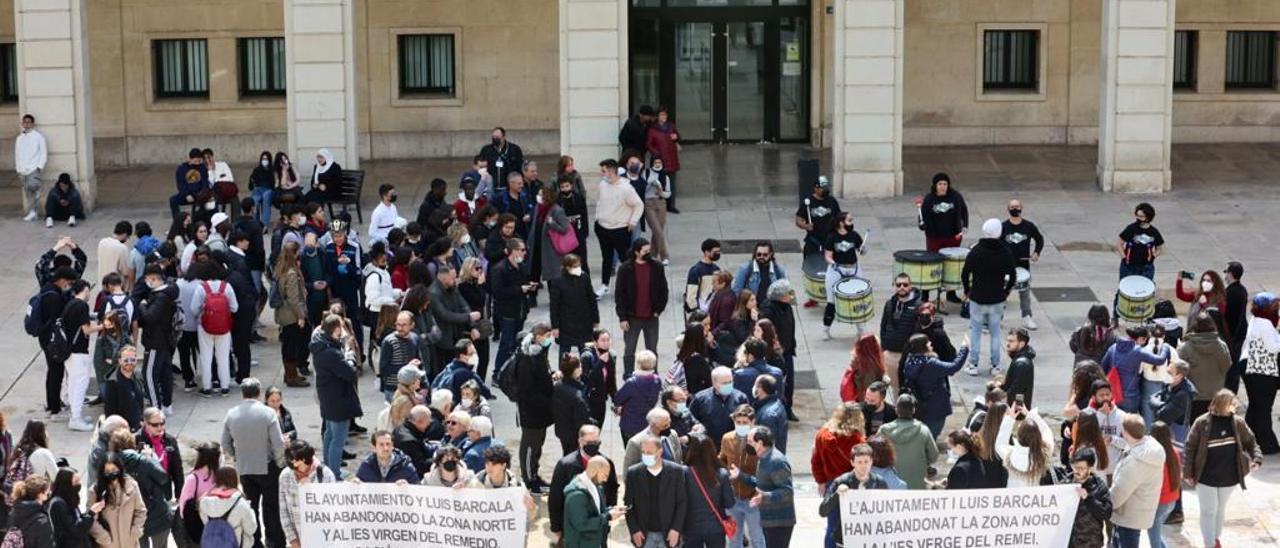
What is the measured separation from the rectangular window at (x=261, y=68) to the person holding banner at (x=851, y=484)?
71.0 feet

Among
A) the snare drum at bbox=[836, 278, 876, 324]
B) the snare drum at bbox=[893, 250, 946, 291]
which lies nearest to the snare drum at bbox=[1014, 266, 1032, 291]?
the snare drum at bbox=[893, 250, 946, 291]

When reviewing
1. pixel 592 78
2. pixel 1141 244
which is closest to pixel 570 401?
→ pixel 1141 244

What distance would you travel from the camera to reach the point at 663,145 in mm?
30250

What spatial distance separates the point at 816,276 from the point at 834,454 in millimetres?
7778

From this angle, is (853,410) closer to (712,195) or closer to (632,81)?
(712,195)

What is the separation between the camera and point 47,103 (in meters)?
31.1

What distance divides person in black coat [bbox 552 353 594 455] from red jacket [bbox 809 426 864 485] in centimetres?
227

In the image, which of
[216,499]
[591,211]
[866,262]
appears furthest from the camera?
[591,211]

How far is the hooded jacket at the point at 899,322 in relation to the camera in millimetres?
20266

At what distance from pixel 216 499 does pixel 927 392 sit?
20.1 feet

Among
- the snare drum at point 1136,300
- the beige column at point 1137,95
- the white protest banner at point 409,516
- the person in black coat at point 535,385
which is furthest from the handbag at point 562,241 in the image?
the beige column at point 1137,95

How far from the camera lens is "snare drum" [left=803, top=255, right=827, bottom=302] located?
24.4 metres

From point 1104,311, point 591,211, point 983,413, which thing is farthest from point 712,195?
point 983,413

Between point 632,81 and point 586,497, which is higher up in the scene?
point 632,81
